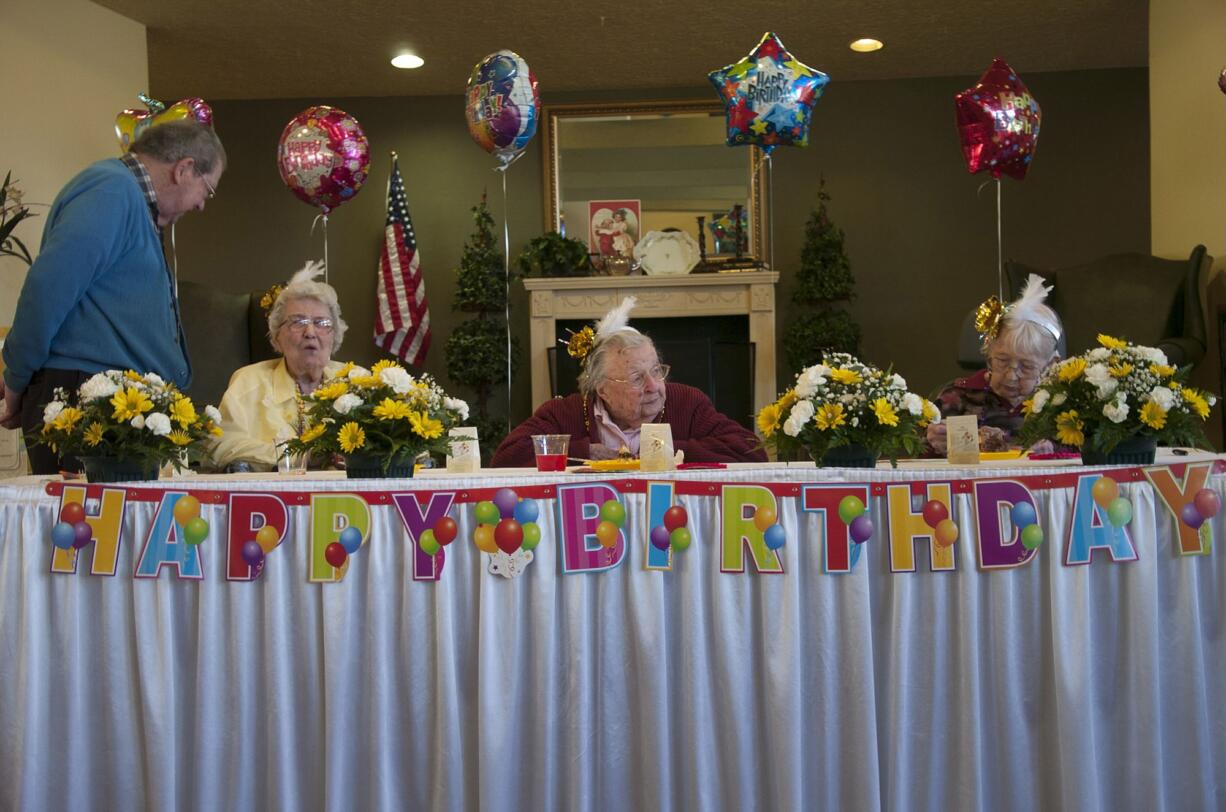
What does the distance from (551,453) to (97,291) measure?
Result: 1177mm

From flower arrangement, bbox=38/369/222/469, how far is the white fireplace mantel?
15.3 ft

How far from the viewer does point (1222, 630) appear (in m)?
2.26

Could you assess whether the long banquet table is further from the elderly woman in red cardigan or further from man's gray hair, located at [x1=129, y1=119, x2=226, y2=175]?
man's gray hair, located at [x1=129, y1=119, x2=226, y2=175]

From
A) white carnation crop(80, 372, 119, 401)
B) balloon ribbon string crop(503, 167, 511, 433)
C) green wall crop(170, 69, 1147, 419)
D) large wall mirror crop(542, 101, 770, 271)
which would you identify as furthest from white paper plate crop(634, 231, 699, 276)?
white carnation crop(80, 372, 119, 401)

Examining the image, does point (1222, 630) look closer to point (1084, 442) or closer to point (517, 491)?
point (1084, 442)

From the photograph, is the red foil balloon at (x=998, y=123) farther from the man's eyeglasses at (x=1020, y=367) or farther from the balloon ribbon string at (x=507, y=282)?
the balloon ribbon string at (x=507, y=282)

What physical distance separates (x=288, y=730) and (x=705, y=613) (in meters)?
0.84

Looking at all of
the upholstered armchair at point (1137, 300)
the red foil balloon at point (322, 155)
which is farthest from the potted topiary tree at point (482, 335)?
the upholstered armchair at point (1137, 300)

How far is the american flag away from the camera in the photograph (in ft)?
23.5

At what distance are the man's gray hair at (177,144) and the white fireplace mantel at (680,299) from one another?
407cm

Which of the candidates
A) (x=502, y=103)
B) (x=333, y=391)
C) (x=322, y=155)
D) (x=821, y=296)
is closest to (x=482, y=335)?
(x=821, y=296)

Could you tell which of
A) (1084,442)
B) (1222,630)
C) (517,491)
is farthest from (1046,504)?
(517,491)

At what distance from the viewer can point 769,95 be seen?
4168mm

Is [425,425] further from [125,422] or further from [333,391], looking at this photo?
[125,422]
